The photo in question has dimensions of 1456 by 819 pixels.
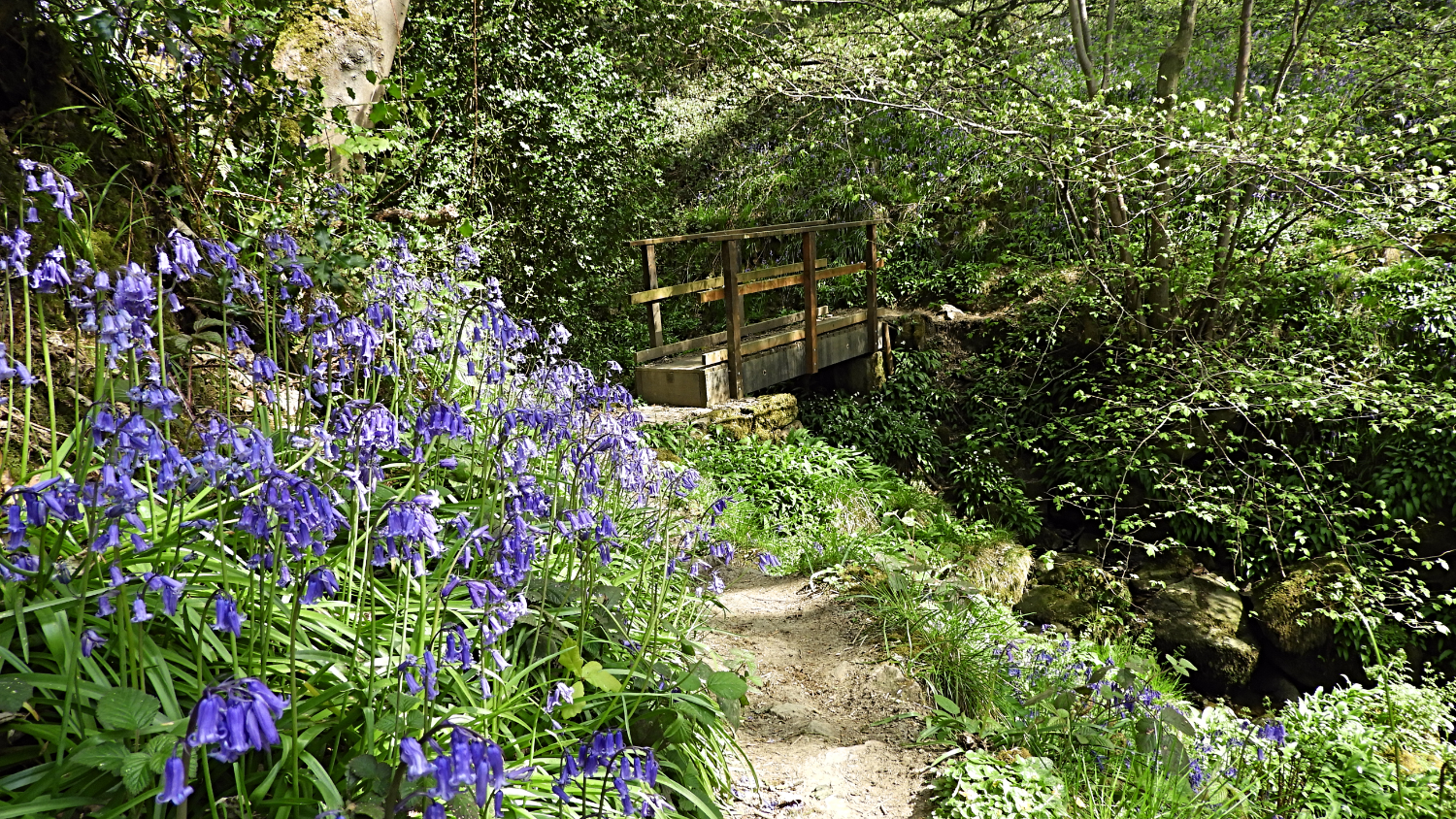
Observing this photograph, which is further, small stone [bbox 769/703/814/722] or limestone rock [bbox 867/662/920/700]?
limestone rock [bbox 867/662/920/700]

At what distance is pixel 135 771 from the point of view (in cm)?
125

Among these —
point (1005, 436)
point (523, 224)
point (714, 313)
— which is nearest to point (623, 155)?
point (523, 224)

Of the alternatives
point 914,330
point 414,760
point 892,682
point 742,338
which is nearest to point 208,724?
point 414,760

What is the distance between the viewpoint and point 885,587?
4.19 m

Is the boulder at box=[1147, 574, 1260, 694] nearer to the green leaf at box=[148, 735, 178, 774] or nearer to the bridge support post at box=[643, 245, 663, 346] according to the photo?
the bridge support post at box=[643, 245, 663, 346]

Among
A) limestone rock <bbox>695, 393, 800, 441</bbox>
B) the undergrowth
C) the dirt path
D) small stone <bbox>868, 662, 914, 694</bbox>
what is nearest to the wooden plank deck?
limestone rock <bbox>695, 393, 800, 441</bbox>

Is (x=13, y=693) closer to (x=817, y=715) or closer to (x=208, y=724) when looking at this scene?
(x=208, y=724)

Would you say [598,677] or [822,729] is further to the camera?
[822,729]

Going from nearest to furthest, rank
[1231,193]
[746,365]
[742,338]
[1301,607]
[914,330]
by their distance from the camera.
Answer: [1301,607]
[1231,193]
[746,365]
[742,338]
[914,330]

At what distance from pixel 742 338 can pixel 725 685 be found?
6240 mm

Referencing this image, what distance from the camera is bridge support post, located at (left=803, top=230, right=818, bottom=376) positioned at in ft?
27.8

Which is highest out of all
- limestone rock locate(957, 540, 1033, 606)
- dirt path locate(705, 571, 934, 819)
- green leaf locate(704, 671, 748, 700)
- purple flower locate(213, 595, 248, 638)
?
purple flower locate(213, 595, 248, 638)

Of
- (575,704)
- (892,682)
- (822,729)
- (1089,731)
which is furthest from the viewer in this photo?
(892,682)

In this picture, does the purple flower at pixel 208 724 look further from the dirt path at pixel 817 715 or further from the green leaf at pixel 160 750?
the dirt path at pixel 817 715
